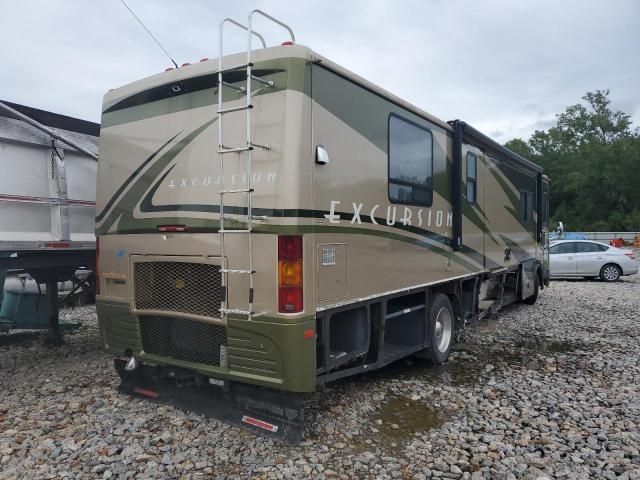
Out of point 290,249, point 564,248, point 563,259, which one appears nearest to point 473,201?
point 290,249

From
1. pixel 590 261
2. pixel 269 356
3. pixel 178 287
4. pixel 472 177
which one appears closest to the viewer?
pixel 269 356

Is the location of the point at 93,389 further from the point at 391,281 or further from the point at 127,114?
the point at 391,281

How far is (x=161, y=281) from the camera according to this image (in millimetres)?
4359

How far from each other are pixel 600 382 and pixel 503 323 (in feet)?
11.1

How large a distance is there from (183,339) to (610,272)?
14775mm

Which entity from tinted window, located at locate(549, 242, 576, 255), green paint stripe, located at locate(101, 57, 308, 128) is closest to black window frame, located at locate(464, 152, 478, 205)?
green paint stripe, located at locate(101, 57, 308, 128)

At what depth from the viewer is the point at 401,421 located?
438 centimetres

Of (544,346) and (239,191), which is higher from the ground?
(239,191)

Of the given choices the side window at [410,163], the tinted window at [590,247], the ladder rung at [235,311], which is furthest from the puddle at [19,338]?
the tinted window at [590,247]

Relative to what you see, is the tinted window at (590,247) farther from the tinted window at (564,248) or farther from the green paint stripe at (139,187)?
the green paint stripe at (139,187)

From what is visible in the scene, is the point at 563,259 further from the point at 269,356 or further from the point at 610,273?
the point at 269,356

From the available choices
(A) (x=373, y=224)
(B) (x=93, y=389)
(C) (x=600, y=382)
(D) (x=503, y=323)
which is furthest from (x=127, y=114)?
(D) (x=503, y=323)

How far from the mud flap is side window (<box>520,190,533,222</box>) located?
7.22 meters

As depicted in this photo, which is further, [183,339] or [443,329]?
[443,329]
